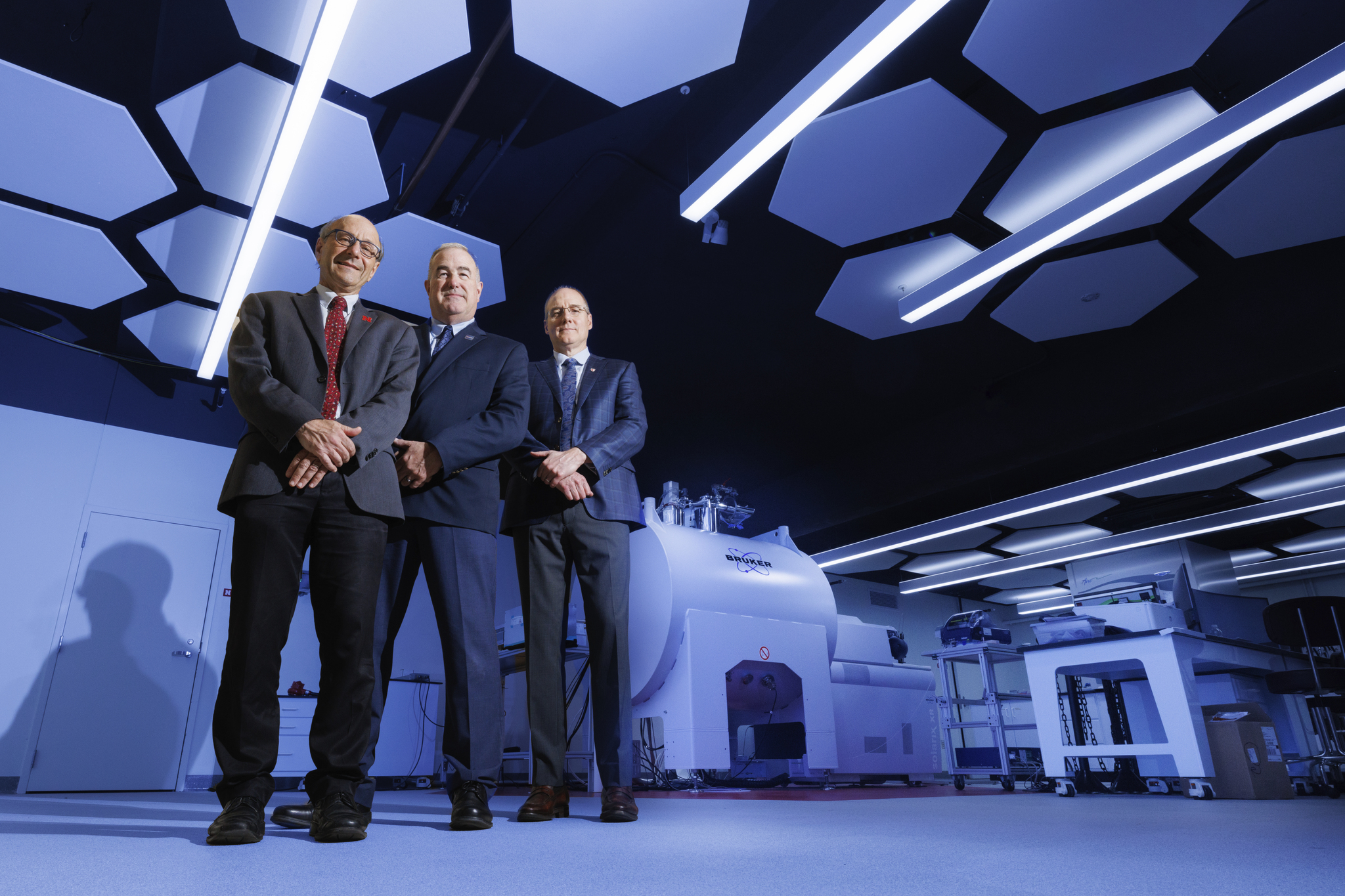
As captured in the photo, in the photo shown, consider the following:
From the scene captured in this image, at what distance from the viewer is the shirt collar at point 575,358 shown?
87.8 inches

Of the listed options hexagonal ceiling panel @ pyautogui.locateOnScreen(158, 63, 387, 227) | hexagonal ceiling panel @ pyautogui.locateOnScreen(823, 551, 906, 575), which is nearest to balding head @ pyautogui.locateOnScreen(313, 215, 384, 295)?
hexagonal ceiling panel @ pyautogui.locateOnScreen(158, 63, 387, 227)

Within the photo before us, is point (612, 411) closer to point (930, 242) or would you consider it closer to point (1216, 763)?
point (930, 242)

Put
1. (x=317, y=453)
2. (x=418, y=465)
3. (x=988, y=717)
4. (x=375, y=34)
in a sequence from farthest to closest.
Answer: (x=988, y=717) < (x=375, y=34) < (x=418, y=465) < (x=317, y=453)

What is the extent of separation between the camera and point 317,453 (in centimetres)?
136

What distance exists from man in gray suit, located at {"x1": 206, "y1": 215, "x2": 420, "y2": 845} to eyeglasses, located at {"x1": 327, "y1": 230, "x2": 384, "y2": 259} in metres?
0.17

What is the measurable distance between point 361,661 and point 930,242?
4010mm

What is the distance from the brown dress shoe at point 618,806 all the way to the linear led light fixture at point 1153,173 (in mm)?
3229

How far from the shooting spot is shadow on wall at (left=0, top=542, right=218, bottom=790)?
435cm

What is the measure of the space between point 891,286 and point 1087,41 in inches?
72.7

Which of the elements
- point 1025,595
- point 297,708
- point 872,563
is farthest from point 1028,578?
point 297,708

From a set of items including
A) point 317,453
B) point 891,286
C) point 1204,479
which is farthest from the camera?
point 1204,479

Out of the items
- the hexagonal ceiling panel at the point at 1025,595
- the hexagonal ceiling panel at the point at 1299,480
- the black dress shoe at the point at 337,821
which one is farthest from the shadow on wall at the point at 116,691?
the hexagonal ceiling panel at the point at 1025,595

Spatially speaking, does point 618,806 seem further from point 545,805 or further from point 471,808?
point 471,808

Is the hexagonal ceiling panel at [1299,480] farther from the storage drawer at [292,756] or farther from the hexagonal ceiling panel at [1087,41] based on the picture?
the storage drawer at [292,756]
